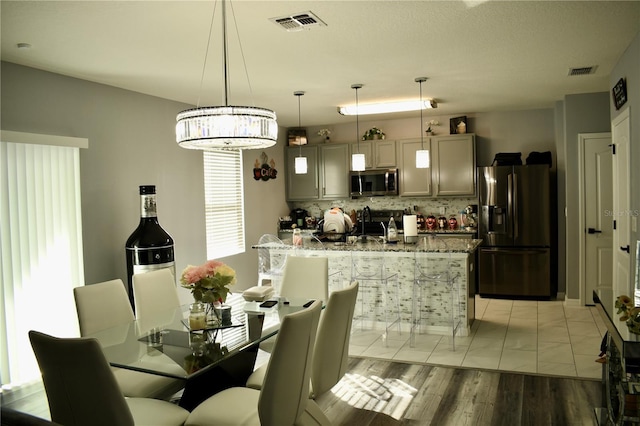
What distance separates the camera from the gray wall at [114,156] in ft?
13.6

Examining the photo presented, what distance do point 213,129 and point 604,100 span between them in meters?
5.23

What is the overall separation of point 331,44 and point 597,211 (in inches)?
163

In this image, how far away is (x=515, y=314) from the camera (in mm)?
5855

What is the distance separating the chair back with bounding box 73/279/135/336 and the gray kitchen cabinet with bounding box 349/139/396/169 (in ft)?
16.3

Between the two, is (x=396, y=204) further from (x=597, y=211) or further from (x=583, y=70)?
(x=583, y=70)

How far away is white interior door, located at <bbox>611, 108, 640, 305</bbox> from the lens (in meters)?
4.25

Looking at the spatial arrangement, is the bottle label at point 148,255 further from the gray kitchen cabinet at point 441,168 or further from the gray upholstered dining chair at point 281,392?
the gray kitchen cabinet at point 441,168

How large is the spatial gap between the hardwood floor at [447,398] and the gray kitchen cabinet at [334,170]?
13.4 feet

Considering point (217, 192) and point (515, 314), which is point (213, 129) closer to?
point (217, 192)

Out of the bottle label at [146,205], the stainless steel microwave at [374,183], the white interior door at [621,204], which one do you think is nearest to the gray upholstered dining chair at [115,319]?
the bottle label at [146,205]

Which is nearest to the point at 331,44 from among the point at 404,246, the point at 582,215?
the point at 404,246

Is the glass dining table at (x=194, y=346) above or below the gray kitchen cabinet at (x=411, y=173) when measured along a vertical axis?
below

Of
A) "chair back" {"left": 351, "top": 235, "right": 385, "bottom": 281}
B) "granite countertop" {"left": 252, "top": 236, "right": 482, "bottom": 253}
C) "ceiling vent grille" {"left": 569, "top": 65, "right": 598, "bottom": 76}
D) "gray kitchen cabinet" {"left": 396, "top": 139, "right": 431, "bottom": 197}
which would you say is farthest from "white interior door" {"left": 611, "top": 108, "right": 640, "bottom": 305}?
"gray kitchen cabinet" {"left": 396, "top": 139, "right": 431, "bottom": 197}

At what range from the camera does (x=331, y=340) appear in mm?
2842
